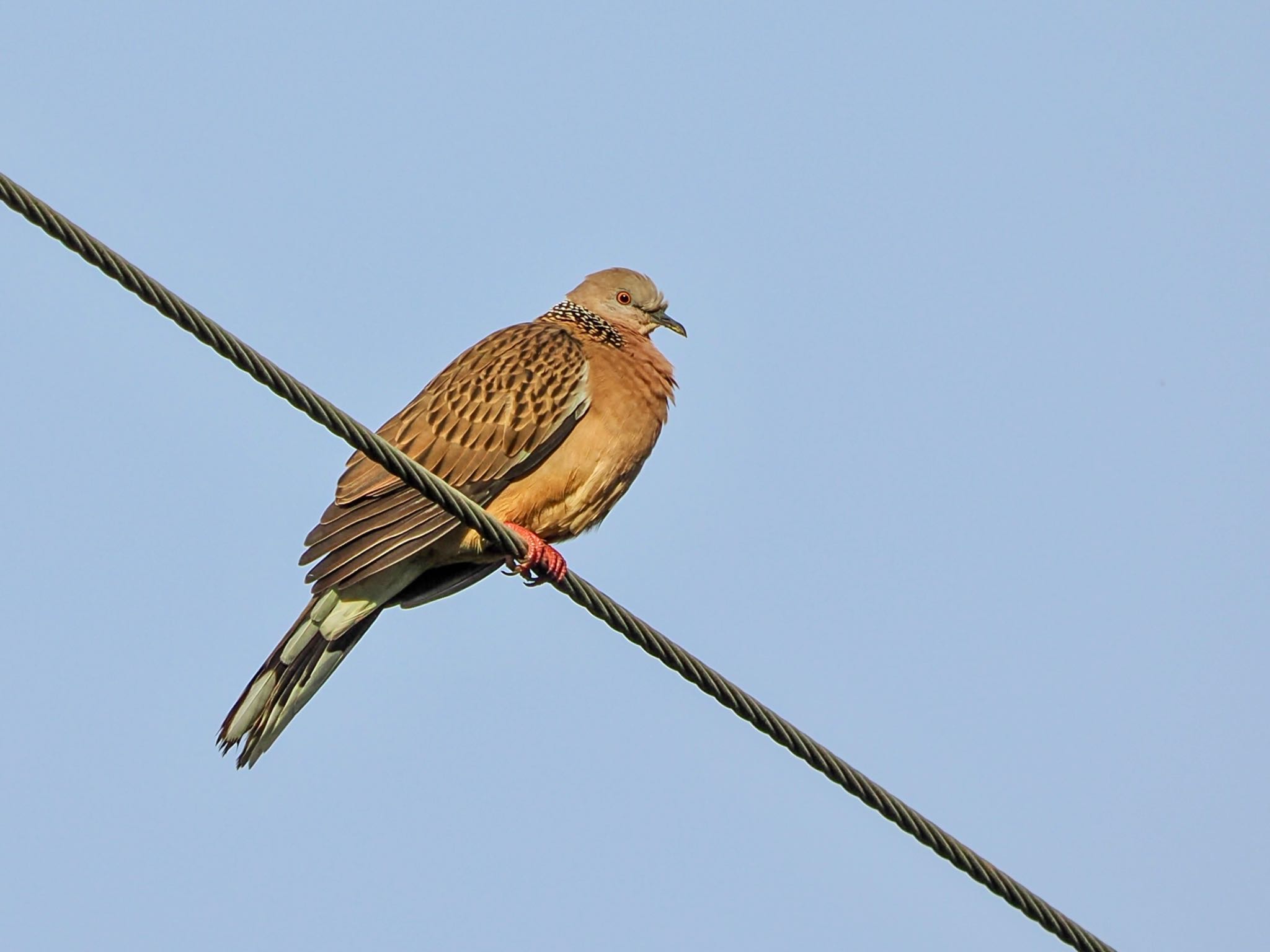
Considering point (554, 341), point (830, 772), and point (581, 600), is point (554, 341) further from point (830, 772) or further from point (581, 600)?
point (830, 772)

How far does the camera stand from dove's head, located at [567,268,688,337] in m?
8.40

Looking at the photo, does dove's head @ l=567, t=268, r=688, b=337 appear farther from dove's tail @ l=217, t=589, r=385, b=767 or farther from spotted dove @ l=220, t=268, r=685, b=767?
dove's tail @ l=217, t=589, r=385, b=767

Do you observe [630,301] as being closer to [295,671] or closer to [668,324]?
[668,324]

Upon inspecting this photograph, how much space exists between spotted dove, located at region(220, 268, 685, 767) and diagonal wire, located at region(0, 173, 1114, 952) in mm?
1537

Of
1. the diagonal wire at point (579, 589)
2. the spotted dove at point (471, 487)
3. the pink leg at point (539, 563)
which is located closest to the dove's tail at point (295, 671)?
the spotted dove at point (471, 487)

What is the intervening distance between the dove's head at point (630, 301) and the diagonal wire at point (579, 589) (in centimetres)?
337

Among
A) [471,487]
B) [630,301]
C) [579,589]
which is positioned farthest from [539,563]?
[630,301]

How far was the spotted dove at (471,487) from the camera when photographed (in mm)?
6750

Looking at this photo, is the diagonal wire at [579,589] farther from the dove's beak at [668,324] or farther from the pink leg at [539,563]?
the dove's beak at [668,324]

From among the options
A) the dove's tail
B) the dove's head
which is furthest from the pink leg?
the dove's head

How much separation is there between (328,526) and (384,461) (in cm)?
239

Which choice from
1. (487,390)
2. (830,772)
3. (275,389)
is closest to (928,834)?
(830,772)

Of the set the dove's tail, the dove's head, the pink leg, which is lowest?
the dove's tail

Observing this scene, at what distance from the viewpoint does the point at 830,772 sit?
182 inches
